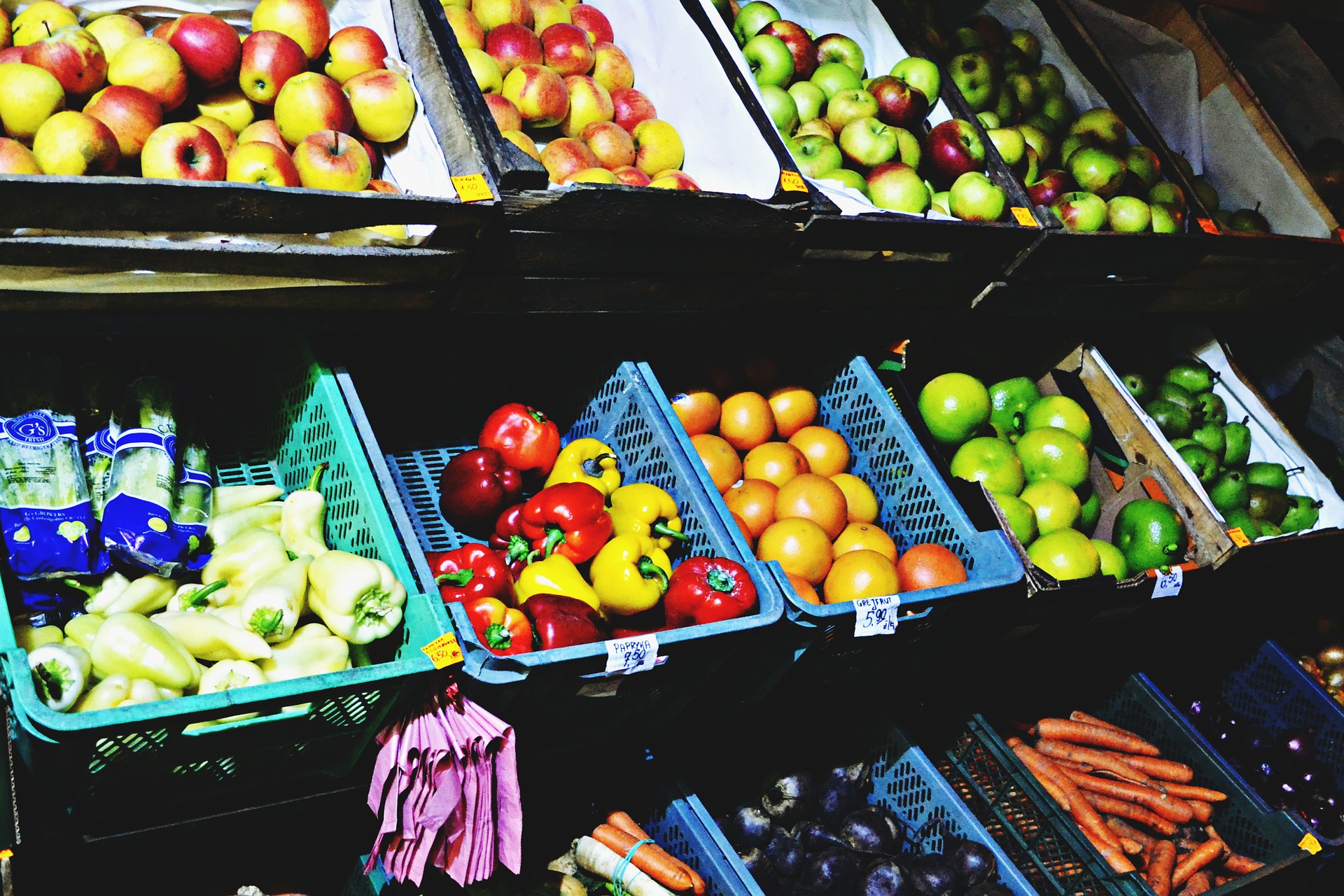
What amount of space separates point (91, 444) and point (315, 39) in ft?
3.02

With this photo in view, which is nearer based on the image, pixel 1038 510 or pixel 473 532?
pixel 473 532

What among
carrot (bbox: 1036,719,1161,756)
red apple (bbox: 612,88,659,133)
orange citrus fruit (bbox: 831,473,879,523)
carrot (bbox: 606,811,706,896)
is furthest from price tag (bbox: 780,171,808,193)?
carrot (bbox: 1036,719,1161,756)

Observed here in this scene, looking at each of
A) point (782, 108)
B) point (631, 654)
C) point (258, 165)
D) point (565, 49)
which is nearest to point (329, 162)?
point (258, 165)

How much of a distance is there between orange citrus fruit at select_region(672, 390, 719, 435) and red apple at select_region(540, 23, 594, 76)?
84 centimetres

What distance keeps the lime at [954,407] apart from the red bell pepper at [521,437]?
109 centimetres

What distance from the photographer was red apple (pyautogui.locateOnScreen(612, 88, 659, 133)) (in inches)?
95.9

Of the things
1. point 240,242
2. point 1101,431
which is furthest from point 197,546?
point 1101,431

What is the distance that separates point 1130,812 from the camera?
9.82ft

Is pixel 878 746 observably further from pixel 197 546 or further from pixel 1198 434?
pixel 197 546

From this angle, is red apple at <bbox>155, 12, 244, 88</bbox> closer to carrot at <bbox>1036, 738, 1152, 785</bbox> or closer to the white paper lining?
the white paper lining

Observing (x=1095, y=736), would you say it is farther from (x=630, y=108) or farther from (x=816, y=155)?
(x=630, y=108)

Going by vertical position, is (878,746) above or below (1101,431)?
below

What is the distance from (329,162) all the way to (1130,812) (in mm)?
2858

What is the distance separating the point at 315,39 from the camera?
2.02m
